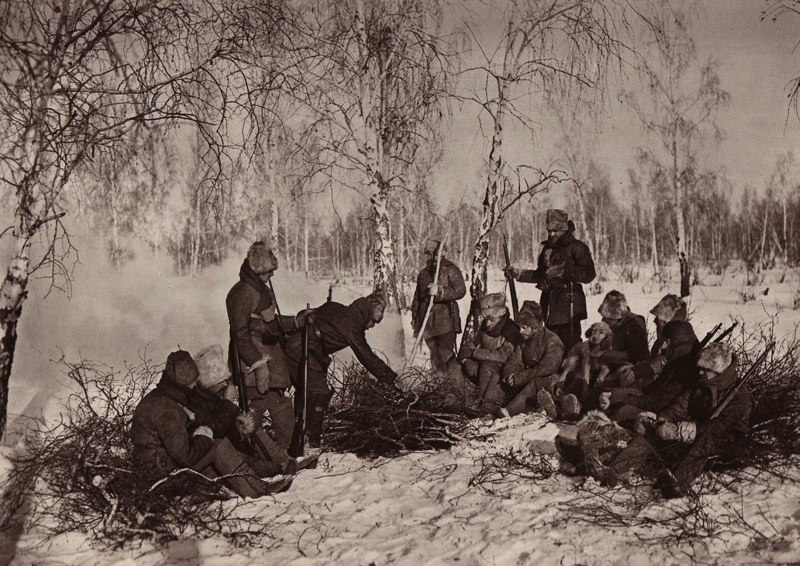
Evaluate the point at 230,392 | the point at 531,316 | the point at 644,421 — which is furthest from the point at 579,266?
the point at 230,392

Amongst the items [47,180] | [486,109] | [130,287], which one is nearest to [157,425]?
[47,180]

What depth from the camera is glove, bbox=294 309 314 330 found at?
16.9 feet

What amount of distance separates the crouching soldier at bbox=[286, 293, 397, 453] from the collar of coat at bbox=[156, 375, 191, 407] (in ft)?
3.91

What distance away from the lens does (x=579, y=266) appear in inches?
260

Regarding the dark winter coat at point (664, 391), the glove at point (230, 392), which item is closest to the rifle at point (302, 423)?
the glove at point (230, 392)

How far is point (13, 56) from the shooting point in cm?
232

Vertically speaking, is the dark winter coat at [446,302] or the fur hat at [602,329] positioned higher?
the dark winter coat at [446,302]

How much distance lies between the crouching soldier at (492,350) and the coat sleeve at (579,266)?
76 cm

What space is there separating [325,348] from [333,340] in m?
0.10

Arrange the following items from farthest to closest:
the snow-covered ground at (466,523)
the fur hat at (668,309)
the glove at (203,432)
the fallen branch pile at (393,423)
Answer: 1. the fur hat at (668,309)
2. the fallen branch pile at (393,423)
3. the glove at (203,432)
4. the snow-covered ground at (466,523)

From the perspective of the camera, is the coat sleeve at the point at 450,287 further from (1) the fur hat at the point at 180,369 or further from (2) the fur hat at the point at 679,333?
(1) the fur hat at the point at 180,369

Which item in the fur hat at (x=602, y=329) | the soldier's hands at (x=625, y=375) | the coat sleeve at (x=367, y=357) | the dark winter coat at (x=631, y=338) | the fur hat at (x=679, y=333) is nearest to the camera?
the fur hat at (x=679, y=333)

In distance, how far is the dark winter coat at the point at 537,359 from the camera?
6.20m

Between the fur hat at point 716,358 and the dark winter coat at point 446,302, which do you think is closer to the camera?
the fur hat at point 716,358
